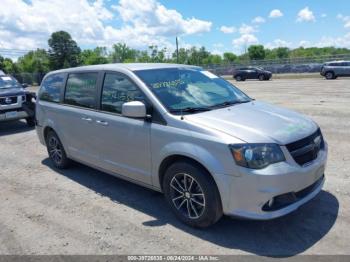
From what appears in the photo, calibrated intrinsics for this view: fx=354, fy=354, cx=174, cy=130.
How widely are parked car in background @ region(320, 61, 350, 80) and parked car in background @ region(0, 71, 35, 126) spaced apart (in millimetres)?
25408

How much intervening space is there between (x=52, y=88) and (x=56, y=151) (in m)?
1.14

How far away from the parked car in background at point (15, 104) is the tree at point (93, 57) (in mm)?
85172

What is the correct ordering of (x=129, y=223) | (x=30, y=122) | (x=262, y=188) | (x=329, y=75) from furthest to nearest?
(x=329, y=75) < (x=30, y=122) < (x=129, y=223) < (x=262, y=188)

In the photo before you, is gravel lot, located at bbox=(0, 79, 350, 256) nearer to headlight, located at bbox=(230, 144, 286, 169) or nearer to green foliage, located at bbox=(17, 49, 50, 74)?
headlight, located at bbox=(230, 144, 286, 169)

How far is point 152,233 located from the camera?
401cm

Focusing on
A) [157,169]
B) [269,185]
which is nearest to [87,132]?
[157,169]

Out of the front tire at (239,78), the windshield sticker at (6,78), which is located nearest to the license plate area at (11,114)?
the windshield sticker at (6,78)

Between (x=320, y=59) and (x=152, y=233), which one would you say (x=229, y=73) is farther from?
(x=152, y=233)

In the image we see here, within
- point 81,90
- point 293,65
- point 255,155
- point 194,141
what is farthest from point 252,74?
point 255,155

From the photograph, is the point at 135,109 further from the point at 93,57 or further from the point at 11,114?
the point at 93,57

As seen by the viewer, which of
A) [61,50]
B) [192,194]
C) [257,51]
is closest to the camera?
[192,194]

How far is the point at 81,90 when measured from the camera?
5527 mm

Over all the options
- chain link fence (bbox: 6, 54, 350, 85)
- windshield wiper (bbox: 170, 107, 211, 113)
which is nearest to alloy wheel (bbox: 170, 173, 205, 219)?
windshield wiper (bbox: 170, 107, 211, 113)

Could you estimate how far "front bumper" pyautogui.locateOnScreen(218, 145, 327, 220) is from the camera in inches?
135
